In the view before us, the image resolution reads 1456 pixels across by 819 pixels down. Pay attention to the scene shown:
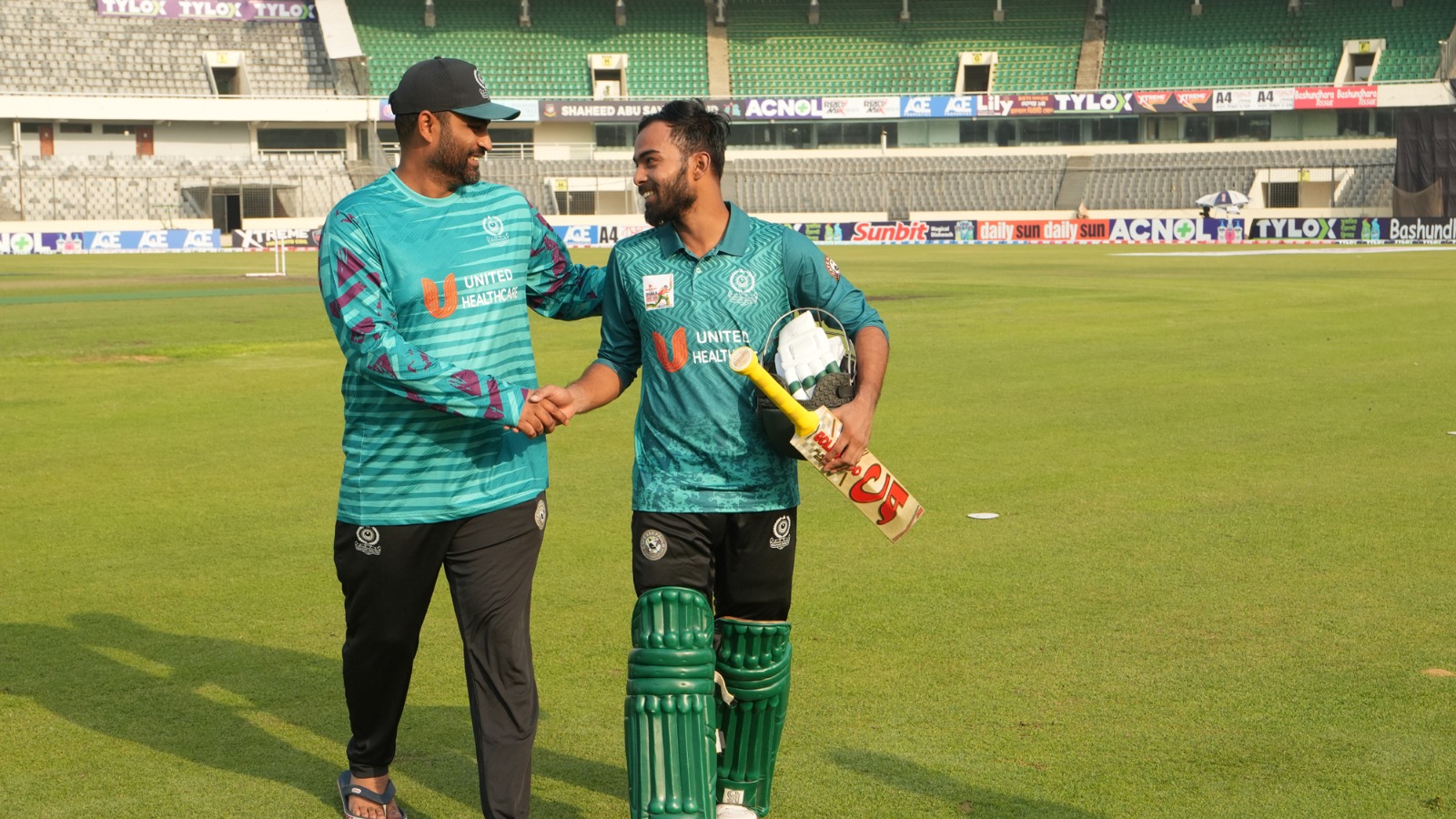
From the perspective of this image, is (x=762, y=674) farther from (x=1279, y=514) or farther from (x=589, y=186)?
(x=589, y=186)

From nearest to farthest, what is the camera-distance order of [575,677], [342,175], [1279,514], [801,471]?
[575,677] < [1279,514] < [801,471] < [342,175]

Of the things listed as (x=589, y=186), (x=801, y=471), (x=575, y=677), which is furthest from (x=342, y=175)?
(x=575, y=677)

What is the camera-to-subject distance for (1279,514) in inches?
326

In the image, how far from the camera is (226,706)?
A: 5.26 meters

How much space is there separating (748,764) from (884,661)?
1.65 meters

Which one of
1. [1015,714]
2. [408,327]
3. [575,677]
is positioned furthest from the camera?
[575,677]

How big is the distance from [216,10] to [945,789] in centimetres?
6634

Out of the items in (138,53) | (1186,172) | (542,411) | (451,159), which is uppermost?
(138,53)

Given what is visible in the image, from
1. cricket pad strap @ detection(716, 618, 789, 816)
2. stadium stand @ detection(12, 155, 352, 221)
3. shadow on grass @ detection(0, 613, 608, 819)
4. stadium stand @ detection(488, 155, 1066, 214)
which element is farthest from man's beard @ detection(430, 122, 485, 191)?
stadium stand @ detection(488, 155, 1066, 214)

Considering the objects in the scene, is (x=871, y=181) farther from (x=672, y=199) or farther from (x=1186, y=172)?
(x=672, y=199)

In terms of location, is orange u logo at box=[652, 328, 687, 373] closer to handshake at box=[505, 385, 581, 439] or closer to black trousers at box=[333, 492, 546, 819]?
handshake at box=[505, 385, 581, 439]

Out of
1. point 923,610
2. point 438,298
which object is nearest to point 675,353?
point 438,298

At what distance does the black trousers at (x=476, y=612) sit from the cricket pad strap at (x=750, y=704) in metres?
0.55

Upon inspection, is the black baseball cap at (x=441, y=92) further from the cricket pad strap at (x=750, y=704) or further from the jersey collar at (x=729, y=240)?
the cricket pad strap at (x=750, y=704)
